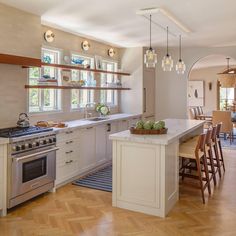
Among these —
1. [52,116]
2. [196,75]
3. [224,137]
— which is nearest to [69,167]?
[52,116]

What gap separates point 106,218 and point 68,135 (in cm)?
160

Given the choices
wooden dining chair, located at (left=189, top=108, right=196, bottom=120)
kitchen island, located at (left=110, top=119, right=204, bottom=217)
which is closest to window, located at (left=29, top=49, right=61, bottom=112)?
kitchen island, located at (left=110, top=119, right=204, bottom=217)

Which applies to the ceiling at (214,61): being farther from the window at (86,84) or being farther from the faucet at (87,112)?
the faucet at (87,112)

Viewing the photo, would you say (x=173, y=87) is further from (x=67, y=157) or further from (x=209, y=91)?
(x=209, y=91)

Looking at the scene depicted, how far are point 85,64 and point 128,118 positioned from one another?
1.50 meters

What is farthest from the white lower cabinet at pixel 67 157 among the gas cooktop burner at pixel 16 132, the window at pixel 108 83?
the window at pixel 108 83

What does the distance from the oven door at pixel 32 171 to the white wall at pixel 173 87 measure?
4.24 m

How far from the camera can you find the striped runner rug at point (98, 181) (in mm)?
4555

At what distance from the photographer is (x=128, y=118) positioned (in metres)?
6.55

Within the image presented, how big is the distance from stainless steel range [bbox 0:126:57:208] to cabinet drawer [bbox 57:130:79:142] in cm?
20

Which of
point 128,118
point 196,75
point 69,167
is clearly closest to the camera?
point 69,167

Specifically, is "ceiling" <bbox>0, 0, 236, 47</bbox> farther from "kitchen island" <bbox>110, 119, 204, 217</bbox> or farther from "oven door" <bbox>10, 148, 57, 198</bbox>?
"oven door" <bbox>10, 148, 57, 198</bbox>

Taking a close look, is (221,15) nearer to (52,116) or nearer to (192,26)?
(192,26)

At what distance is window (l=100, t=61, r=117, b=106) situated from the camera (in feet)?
22.4
